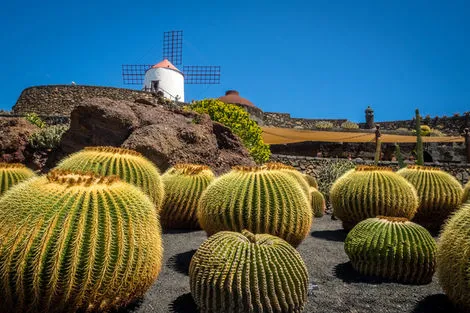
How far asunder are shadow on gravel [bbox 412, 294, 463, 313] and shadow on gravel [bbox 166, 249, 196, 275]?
2210 mm

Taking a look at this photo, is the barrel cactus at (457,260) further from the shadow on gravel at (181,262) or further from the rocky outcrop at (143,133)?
the rocky outcrop at (143,133)

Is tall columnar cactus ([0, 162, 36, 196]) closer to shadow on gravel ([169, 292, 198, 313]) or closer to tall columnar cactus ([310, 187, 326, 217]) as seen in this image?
shadow on gravel ([169, 292, 198, 313])

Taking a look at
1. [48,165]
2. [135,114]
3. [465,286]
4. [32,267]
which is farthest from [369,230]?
[48,165]

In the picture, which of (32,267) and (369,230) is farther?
(369,230)

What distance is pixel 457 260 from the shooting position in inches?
130

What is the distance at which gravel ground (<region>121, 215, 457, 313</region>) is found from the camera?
3.60 meters

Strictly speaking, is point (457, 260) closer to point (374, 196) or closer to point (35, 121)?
point (374, 196)

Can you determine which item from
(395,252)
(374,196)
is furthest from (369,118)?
(395,252)

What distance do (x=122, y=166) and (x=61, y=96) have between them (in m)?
26.3

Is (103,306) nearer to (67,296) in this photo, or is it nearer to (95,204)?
(67,296)

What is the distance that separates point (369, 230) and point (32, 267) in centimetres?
347

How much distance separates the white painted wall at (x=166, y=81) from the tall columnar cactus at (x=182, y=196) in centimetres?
3153

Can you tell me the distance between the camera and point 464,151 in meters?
16.1

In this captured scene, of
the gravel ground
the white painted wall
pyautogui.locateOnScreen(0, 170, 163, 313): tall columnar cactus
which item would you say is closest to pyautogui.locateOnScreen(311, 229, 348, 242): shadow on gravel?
the gravel ground
